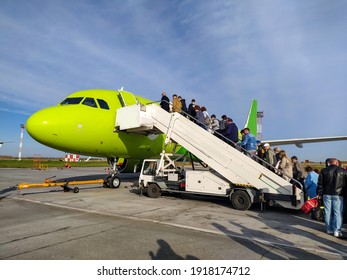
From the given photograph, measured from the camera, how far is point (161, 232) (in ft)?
19.2

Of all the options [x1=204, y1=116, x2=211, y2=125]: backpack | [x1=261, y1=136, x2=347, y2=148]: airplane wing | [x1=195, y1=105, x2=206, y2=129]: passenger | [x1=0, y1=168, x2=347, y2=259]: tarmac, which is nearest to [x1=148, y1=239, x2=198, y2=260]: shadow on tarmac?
[x1=0, y1=168, x2=347, y2=259]: tarmac

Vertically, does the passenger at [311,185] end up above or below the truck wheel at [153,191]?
above

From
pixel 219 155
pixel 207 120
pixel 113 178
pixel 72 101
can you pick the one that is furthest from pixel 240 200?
pixel 72 101

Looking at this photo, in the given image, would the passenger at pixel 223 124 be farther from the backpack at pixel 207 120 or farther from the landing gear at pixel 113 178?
the landing gear at pixel 113 178

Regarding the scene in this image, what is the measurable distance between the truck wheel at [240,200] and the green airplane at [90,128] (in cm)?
595

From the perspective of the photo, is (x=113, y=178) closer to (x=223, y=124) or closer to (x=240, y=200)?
(x=223, y=124)

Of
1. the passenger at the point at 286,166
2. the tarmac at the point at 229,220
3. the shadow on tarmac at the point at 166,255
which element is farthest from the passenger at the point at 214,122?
the shadow on tarmac at the point at 166,255

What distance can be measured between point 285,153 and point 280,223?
10.5ft

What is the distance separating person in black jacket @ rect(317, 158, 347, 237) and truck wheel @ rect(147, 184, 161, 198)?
22.1 feet

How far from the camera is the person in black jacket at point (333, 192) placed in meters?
6.23

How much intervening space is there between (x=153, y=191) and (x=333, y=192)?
7.16 metres

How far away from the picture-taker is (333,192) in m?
6.32
